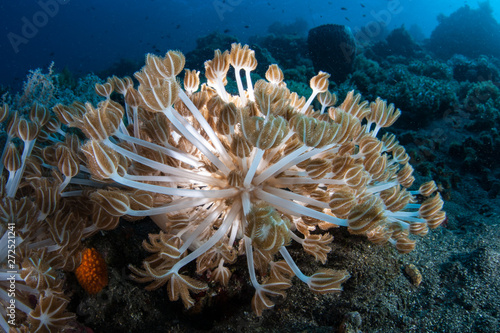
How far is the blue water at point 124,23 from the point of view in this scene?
197ft

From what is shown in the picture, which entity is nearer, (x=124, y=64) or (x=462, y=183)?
(x=462, y=183)

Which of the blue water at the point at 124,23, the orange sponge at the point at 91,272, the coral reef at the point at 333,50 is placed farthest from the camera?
the blue water at the point at 124,23

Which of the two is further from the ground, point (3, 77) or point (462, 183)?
point (3, 77)

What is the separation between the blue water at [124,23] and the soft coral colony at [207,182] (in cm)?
5984

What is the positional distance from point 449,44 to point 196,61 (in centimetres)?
2177

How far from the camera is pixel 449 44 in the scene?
23.3m

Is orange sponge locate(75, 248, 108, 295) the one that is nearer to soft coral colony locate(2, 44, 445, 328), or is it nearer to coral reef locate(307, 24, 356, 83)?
soft coral colony locate(2, 44, 445, 328)

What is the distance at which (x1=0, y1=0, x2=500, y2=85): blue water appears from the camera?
197 feet

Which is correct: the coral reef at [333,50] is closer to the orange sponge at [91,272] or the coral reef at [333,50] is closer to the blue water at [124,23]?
the orange sponge at [91,272]

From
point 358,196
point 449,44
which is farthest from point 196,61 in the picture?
point 449,44

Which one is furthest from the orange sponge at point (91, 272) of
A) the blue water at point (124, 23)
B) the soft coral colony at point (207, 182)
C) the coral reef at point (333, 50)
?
the blue water at point (124, 23)

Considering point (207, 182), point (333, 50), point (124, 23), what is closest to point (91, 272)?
point (207, 182)

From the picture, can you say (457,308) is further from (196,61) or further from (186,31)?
(186,31)

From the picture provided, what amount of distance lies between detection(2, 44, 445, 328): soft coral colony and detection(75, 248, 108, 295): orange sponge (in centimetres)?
13
